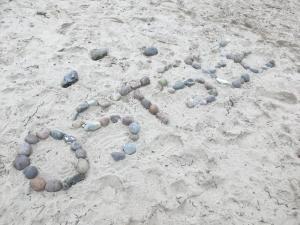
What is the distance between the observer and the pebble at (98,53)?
13.4 feet

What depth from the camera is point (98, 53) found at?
4.10 meters

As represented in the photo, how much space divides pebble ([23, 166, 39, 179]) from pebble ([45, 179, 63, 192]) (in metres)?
0.13

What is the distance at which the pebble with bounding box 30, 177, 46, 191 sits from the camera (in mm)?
2826

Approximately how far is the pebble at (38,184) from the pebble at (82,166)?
259 mm

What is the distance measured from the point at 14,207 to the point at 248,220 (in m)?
1.58

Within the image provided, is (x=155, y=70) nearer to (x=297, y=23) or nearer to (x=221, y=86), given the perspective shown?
(x=221, y=86)

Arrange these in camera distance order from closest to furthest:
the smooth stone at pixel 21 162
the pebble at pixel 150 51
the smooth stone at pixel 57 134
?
the smooth stone at pixel 21 162, the smooth stone at pixel 57 134, the pebble at pixel 150 51

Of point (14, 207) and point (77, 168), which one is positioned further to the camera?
point (77, 168)

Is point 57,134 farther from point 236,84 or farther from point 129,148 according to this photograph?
point 236,84

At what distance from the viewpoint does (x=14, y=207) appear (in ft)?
8.93

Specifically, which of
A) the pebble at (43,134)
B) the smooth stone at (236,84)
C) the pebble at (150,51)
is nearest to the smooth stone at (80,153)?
the pebble at (43,134)

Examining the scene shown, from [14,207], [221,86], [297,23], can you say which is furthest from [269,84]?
[14,207]

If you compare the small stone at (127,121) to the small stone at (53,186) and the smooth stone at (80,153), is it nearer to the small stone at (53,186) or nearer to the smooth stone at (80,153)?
the smooth stone at (80,153)

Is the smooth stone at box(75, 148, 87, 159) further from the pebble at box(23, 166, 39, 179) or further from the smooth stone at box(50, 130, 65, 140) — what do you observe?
the pebble at box(23, 166, 39, 179)
